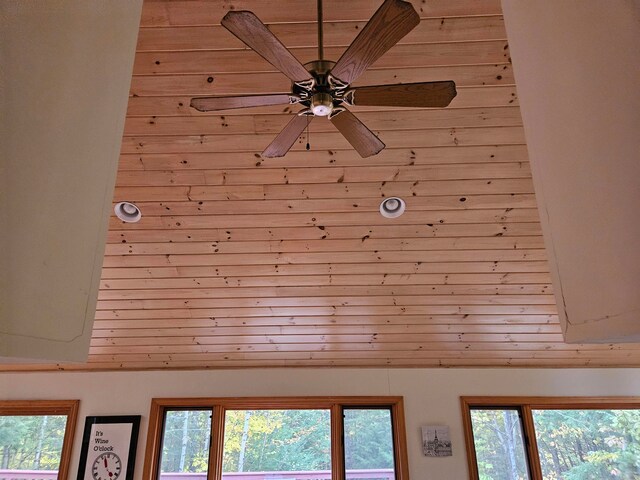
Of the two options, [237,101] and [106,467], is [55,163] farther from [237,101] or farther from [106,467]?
[106,467]

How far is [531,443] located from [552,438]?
22 centimetres

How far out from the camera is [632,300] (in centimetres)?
80

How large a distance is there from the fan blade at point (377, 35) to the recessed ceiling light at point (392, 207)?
56.4 inches

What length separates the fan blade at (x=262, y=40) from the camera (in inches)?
55.9

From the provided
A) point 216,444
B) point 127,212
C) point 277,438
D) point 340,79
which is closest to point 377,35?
point 340,79

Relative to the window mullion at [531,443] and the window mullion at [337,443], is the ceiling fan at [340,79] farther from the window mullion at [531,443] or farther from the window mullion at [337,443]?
the window mullion at [531,443]

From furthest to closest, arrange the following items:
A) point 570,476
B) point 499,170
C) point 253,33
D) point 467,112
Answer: point 570,476
point 499,170
point 467,112
point 253,33

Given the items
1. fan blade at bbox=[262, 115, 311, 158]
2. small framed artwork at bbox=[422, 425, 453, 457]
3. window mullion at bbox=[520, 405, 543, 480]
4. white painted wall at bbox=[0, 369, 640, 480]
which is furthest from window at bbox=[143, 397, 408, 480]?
fan blade at bbox=[262, 115, 311, 158]

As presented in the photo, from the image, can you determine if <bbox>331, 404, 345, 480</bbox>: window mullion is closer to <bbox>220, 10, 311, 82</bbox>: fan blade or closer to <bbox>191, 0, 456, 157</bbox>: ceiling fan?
<bbox>191, 0, 456, 157</bbox>: ceiling fan

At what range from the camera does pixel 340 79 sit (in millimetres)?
1724

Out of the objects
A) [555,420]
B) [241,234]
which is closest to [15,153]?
[241,234]

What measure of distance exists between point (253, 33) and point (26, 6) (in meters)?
0.74

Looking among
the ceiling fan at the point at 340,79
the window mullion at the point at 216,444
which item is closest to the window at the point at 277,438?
the window mullion at the point at 216,444

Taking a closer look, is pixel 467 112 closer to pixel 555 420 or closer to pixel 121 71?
pixel 121 71
